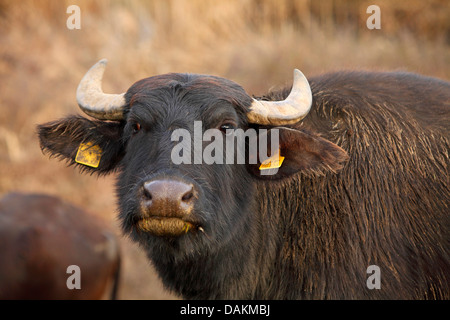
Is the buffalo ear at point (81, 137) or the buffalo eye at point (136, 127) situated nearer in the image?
the buffalo eye at point (136, 127)

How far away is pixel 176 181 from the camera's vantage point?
3865 mm

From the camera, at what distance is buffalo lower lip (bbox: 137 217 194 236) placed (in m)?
3.95

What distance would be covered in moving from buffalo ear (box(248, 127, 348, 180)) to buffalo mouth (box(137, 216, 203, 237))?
95cm

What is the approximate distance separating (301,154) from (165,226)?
132 cm

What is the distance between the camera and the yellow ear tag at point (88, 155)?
16.3 feet

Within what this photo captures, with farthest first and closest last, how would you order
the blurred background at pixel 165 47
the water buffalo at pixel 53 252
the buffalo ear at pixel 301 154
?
the blurred background at pixel 165 47
the water buffalo at pixel 53 252
the buffalo ear at pixel 301 154

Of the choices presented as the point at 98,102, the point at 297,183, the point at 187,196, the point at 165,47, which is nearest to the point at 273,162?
the point at 297,183

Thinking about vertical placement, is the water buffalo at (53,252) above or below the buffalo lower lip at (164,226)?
above

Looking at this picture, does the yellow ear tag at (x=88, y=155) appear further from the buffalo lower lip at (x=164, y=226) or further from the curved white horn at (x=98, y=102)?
the buffalo lower lip at (x=164, y=226)

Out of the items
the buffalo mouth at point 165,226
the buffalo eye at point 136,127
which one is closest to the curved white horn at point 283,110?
the buffalo eye at point 136,127

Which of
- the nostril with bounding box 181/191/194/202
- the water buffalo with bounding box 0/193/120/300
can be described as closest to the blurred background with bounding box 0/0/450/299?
the water buffalo with bounding box 0/193/120/300

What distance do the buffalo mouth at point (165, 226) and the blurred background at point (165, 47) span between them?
332 inches
